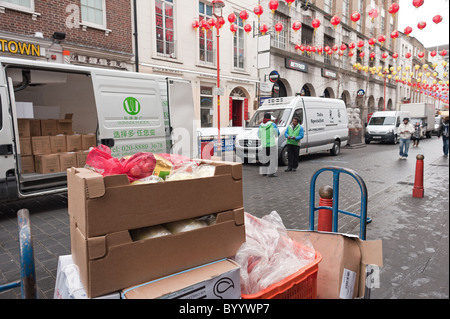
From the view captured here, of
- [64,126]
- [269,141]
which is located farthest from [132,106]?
[269,141]

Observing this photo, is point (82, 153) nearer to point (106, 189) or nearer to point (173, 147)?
point (173, 147)

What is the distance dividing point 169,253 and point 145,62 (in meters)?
13.5

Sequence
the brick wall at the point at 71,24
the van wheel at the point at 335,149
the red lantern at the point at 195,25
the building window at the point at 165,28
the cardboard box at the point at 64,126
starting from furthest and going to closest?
the red lantern at the point at 195,25, the building window at the point at 165,28, the van wheel at the point at 335,149, the brick wall at the point at 71,24, the cardboard box at the point at 64,126

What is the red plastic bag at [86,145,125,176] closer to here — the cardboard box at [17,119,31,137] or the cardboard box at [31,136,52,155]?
the cardboard box at [31,136,52,155]

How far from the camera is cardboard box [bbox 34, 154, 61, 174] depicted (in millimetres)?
5918

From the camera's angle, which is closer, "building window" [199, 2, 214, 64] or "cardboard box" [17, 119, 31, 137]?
"cardboard box" [17, 119, 31, 137]

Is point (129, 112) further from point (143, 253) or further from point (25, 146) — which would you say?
point (143, 253)

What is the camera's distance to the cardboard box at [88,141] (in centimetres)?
666

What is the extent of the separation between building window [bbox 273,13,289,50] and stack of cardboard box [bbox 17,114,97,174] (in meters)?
17.1

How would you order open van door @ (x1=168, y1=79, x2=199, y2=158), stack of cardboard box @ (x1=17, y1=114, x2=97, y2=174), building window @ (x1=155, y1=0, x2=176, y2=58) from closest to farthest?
stack of cardboard box @ (x1=17, y1=114, x2=97, y2=174) → open van door @ (x1=168, y1=79, x2=199, y2=158) → building window @ (x1=155, y1=0, x2=176, y2=58)

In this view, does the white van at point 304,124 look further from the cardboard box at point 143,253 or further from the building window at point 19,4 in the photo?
the cardboard box at point 143,253

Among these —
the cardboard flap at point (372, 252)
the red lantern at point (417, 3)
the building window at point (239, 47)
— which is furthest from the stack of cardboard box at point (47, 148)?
the building window at point (239, 47)

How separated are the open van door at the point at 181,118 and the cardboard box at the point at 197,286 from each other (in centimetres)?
556


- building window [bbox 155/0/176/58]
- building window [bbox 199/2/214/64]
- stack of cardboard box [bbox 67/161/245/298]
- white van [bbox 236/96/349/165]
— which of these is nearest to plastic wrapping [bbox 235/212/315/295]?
stack of cardboard box [bbox 67/161/245/298]
